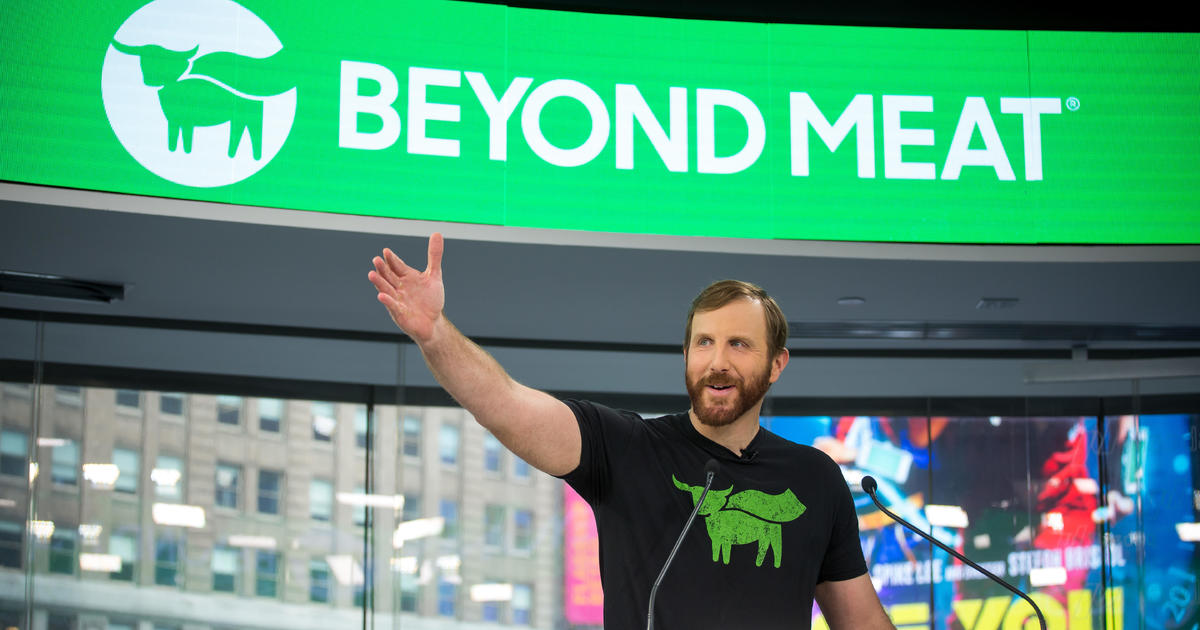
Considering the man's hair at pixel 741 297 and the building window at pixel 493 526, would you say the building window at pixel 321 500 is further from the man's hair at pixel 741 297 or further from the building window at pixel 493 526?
the man's hair at pixel 741 297

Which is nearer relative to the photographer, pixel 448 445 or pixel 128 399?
pixel 128 399

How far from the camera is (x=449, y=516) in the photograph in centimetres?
634

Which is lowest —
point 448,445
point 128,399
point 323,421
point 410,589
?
point 410,589

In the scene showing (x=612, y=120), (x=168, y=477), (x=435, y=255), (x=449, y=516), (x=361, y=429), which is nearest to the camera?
(x=435, y=255)

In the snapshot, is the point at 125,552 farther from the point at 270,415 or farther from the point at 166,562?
the point at 270,415

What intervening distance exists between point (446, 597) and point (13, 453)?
7.23ft

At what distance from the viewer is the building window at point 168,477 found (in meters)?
6.01

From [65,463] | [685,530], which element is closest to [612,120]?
[685,530]

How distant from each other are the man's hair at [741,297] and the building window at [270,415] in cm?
475

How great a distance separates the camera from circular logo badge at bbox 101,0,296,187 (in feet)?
12.7

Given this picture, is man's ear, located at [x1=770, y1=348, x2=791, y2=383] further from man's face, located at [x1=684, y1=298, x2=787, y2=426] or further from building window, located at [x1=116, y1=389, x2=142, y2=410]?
building window, located at [x1=116, y1=389, x2=142, y2=410]

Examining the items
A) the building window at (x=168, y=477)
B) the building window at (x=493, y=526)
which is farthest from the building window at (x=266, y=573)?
the building window at (x=493, y=526)

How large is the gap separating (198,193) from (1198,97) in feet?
12.0

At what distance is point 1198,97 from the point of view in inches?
179
